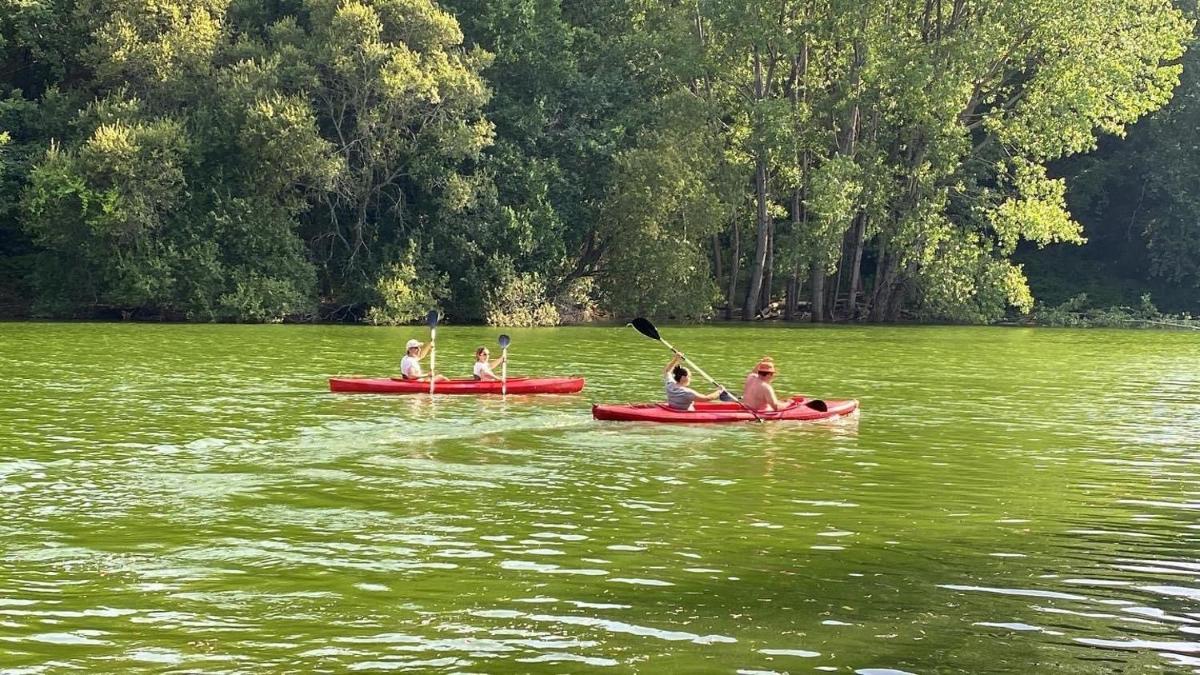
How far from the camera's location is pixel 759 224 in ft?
196

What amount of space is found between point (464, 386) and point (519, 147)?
111 ft

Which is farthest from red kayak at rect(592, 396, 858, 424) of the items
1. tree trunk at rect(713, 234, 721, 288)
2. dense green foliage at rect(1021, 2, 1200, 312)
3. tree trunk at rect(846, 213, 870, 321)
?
dense green foliage at rect(1021, 2, 1200, 312)

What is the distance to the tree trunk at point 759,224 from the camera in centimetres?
5834

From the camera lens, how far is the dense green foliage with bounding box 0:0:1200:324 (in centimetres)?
5266

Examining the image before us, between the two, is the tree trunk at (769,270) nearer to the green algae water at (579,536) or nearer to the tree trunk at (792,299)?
the tree trunk at (792,299)

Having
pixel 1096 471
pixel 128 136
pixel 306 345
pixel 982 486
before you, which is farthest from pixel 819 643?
pixel 128 136

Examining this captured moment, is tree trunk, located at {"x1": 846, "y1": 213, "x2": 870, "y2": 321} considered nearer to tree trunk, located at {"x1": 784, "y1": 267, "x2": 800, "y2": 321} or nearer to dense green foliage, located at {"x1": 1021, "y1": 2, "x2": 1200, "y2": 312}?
tree trunk, located at {"x1": 784, "y1": 267, "x2": 800, "y2": 321}

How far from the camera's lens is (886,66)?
181 ft

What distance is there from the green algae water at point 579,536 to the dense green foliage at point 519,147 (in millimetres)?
28351

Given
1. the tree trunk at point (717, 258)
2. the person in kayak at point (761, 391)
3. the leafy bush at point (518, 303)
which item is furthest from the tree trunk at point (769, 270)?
the person in kayak at point (761, 391)

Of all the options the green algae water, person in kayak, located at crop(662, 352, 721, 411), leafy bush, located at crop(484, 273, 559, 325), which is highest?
leafy bush, located at crop(484, 273, 559, 325)

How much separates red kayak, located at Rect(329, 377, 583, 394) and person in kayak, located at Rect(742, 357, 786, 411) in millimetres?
5002

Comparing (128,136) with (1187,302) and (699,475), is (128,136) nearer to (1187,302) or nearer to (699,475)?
(699,475)

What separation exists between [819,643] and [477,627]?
6.94ft
